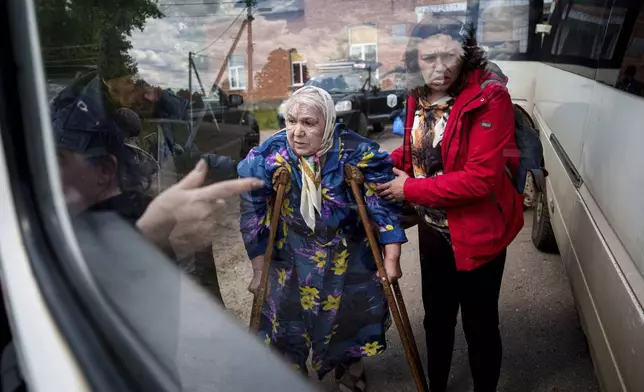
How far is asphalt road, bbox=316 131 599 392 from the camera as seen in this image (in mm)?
2641

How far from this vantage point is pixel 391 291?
2.13 metres

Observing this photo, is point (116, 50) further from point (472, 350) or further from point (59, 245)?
point (472, 350)

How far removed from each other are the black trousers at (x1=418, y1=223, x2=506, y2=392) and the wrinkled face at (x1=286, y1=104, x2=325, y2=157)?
74 cm

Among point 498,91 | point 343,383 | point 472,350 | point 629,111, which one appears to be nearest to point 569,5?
point 629,111

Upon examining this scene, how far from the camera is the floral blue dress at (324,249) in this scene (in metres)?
1.83

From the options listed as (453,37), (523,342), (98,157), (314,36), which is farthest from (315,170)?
(523,342)

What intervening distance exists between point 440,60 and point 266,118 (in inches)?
28.0

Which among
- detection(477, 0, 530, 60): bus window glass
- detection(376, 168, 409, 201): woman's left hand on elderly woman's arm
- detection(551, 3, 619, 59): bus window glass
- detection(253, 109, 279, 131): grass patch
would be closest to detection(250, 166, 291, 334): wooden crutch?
detection(253, 109, 279, 131): grass patch

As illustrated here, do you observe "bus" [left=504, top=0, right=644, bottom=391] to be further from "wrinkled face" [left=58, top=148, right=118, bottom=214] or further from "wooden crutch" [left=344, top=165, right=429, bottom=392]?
"wrinkled face" [left=58, top=148, right=118, bottom=214]

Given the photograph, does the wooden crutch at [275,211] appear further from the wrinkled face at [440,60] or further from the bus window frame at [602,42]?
the bus window frame at [602,42]

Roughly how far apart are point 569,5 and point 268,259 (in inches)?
85.4

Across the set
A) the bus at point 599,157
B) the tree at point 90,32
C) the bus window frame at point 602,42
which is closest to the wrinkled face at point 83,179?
the tree at point 90,32

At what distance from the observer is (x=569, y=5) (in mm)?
2914

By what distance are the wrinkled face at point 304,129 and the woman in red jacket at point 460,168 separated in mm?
350
